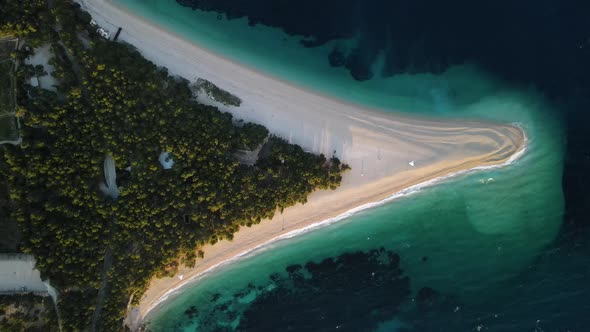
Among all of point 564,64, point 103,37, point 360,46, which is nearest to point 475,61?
point 564,64

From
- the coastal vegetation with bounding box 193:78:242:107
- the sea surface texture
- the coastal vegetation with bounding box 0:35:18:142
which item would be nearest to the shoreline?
the sea surface texture

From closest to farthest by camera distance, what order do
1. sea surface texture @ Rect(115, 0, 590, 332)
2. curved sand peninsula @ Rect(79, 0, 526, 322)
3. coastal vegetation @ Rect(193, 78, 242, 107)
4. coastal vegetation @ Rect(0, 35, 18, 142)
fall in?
1. coastal vegetation @ Rect(0, 35, 18, 142)
2. coastal vegetation @ Rect(193, 78, 242, 107)
3. curved sand peninsula @ Rect(79, 0, 526, 322)
4. sea surface texture @ Rect(115, 0, 590, 332)

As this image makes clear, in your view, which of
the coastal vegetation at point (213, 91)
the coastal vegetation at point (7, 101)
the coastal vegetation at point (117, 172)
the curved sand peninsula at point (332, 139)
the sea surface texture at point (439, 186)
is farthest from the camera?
the sea surface texture at point (439, 186)

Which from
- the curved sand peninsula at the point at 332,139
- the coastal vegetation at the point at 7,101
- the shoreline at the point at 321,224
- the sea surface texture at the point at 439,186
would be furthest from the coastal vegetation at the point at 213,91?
the coastal vegetation at the point at 7,101

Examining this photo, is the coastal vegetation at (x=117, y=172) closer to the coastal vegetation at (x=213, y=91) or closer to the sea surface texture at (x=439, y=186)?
the coastal vegetation at (x=213, y=91)

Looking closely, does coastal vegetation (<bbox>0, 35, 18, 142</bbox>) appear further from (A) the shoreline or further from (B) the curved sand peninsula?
(A) the shoreline
